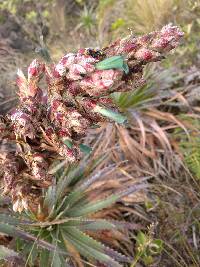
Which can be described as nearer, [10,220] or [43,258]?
[10,220]

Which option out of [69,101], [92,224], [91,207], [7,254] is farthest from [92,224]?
[69,101]

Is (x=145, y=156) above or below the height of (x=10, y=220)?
below

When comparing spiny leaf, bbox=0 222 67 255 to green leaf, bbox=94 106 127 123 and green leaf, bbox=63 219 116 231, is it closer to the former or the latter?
green leaf, bbox=63 219 116 231

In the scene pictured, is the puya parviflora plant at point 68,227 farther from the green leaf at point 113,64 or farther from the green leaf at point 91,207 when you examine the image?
the green leaf at point 113,64

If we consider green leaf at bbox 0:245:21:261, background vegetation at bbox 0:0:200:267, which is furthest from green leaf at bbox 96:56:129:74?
green leaf at bbox 0:245:21:261

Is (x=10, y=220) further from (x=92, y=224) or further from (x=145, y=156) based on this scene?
(x=145, y=156)

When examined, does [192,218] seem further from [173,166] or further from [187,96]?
[187,96]

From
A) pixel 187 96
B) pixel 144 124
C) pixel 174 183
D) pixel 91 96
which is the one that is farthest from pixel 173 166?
pixel 91 96

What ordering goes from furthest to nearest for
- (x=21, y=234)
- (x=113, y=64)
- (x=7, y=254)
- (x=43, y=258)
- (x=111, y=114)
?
(x=43, y=258), (x=21, y=234), (x=7, y=254), (x=111, y=114), (x=113, y=64)
